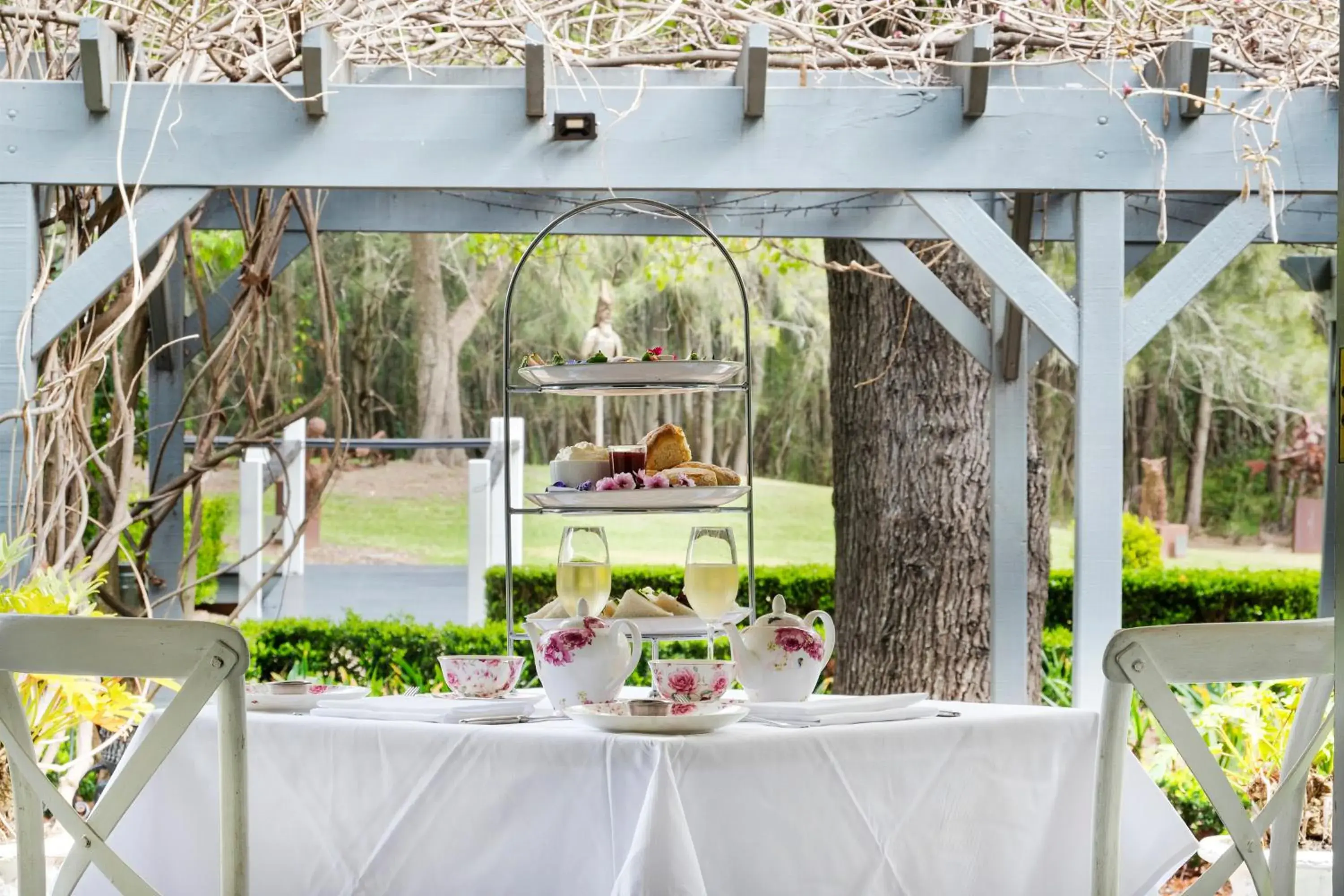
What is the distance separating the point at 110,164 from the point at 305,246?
1.41 m

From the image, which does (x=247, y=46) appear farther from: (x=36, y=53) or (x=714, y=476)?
(x=714, y=476)

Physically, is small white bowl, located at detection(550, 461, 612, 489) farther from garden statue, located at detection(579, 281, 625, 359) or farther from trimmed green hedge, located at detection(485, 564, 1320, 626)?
garden statue, located at detection(579, 281, 625, 359)

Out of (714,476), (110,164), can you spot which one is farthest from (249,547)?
(714,476)

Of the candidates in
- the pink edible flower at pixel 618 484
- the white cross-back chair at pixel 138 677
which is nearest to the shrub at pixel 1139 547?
the pink edible flower at pixel 618 484

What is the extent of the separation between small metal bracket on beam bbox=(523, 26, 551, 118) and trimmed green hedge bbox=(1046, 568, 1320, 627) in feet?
Answer: 14.6

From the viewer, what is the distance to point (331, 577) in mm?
14109

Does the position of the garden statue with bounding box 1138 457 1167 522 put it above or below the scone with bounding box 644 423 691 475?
below

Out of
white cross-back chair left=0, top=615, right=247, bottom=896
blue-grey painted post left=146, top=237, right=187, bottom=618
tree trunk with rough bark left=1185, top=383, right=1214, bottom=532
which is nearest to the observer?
white cross-back chair left=0, top=615, right=247, bottom=896

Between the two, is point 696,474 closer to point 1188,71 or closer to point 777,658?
point 777,658

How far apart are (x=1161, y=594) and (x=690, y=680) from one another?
216 inches

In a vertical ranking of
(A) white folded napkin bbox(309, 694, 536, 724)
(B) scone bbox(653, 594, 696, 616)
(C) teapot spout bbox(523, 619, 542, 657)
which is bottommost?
(A) white folded napkin bbox(309, 694, 536, 724)

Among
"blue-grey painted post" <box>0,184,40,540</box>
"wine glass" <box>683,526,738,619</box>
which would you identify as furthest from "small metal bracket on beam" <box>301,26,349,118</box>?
"wine glass" <box>683,526,738,619</box>

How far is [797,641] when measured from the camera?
2.22 meters

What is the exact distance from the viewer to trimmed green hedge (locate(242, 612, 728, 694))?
18.8 ft
